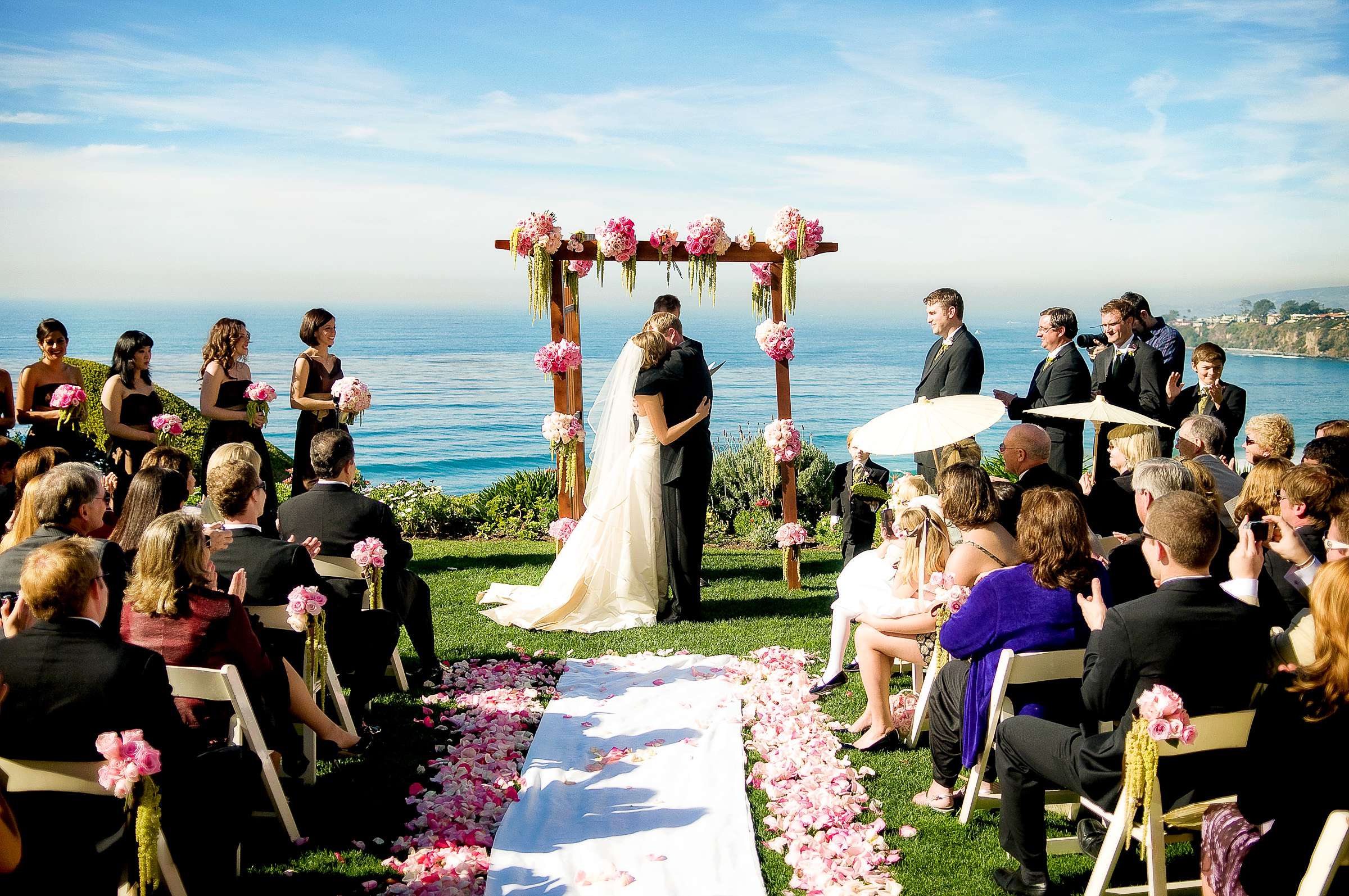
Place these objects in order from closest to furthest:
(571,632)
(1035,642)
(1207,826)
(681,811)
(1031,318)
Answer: (1207,826)
(1035,642)
(681,811)
(571,632)
(1031,318)

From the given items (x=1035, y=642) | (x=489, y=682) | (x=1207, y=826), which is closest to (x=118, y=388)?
(x=489, y=682)

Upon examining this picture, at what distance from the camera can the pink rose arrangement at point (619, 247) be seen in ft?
A: 26.8

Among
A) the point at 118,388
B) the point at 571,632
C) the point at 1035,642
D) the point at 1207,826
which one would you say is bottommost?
Answer: the point at 571,632

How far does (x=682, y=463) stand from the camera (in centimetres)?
763

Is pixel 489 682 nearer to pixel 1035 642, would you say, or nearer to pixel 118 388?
pixel 1035 642

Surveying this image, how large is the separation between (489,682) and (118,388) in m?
4.11

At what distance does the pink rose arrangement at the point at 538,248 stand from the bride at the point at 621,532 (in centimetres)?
104

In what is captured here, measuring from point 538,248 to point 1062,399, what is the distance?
175 inches

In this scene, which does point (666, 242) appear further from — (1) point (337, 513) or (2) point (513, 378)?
(2) point (513, 378)

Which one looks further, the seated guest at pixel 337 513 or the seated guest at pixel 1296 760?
the seated guest at pixel 337 513

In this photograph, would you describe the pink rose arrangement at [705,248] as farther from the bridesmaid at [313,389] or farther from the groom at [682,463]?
the bridesmaid at [313,389]

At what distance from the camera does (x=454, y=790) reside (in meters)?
4.64

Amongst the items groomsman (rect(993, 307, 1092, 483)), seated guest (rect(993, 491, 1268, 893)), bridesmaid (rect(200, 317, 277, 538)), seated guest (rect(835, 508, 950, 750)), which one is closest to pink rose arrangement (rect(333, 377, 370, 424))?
bridesmaid (rect(200, 317, 277, 538))

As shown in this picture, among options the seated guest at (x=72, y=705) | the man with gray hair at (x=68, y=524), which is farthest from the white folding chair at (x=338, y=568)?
the seated guest at (x=72, y=705)
